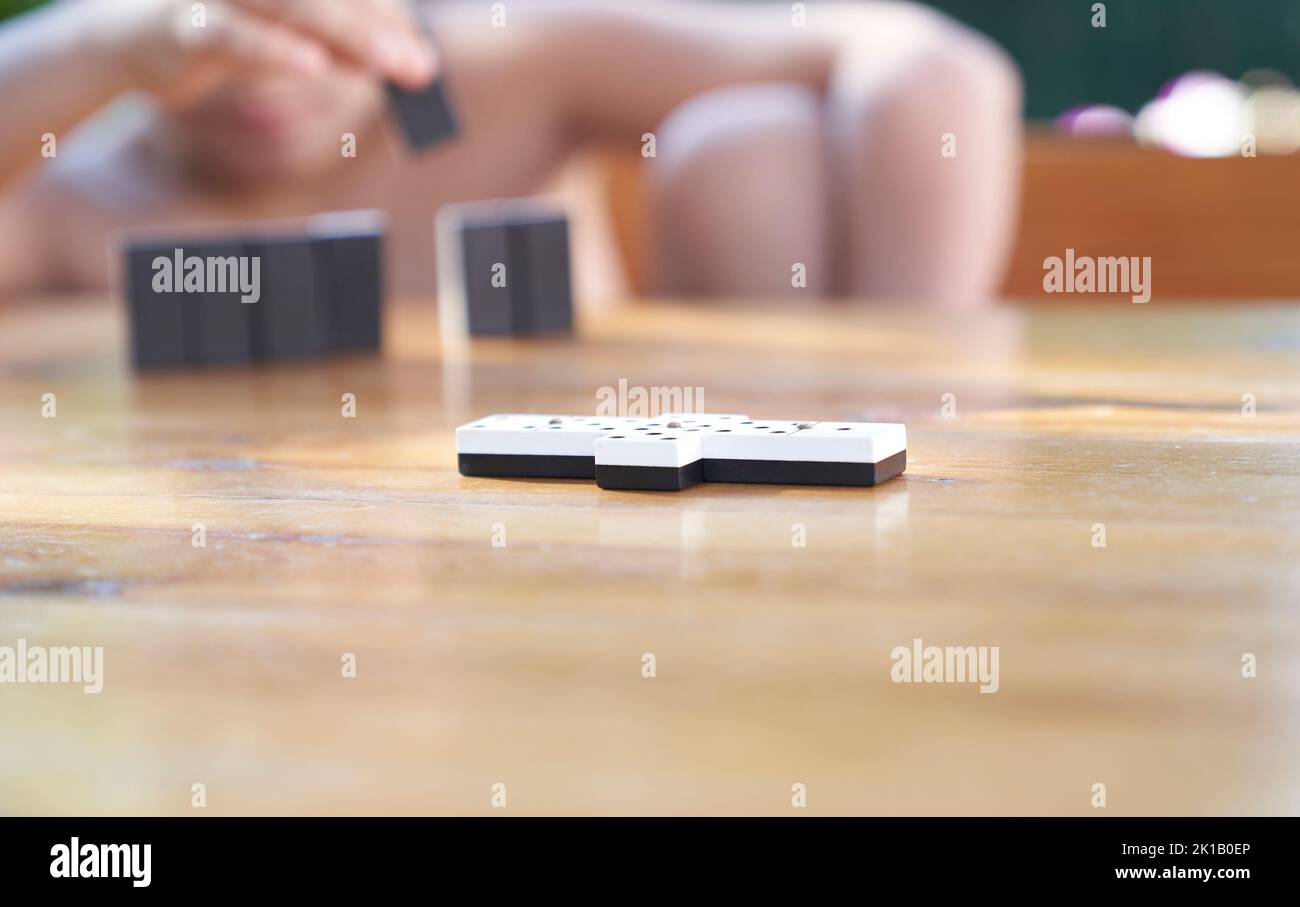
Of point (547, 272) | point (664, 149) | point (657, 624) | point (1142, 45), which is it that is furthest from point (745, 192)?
point (1142, 45)

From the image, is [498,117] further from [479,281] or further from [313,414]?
[313,414]

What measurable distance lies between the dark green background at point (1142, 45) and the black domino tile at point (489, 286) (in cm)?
269

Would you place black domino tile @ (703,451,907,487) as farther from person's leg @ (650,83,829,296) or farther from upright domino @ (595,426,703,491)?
person's leg @ (650,83,829,296)

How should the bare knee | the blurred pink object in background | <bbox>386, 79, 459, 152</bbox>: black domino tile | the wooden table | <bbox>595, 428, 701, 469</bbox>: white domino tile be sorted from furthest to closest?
1. the blurred pink object in background
2. the bare knee
3. <bbox>386, 79, 459, 152</bbox>: black domino tile
4. <bbox>595, 428, 701, 469</bbox>: white domino tile
5. the wooden table

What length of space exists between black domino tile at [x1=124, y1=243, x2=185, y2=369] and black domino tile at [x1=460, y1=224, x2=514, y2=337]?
255mm

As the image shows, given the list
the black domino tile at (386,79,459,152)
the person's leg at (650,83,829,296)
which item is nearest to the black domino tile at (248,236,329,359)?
the black domino tile at (386,79,459,152)

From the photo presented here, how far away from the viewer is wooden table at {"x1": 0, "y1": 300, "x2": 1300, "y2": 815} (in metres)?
0.36

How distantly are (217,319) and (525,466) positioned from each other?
0.60 metres

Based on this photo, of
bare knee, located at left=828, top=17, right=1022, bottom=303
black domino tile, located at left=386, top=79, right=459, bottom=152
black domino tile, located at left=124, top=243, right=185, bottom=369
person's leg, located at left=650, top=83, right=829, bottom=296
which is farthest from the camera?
person's leg, located at left=650, top=83, right=829, bottom=296

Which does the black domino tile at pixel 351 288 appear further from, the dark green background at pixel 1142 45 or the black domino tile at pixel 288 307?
the dark green background at pixel 1142 45

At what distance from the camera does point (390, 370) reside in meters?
1.14

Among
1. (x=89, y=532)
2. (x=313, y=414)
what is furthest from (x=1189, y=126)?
(x=89, y=532)

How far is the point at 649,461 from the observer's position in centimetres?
64
